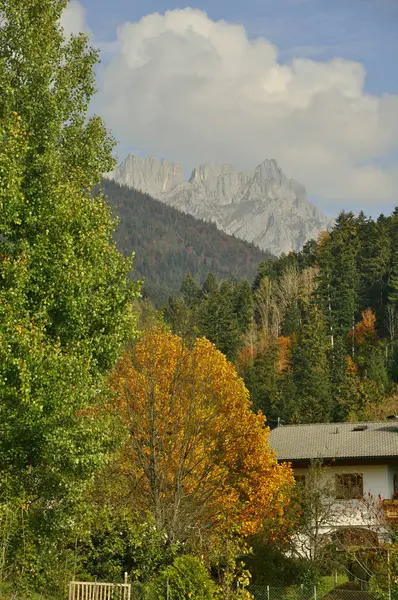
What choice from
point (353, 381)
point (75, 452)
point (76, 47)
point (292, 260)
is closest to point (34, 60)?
point (76, 47)

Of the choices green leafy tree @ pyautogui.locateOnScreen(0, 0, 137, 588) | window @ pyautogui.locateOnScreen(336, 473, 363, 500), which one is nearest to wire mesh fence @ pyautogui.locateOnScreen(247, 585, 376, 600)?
green leafy tree @ pyautogui.locateOnScreen(0, 0, 137, 588)

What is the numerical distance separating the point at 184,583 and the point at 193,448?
634 cm

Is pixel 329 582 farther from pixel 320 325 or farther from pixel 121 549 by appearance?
pixel 320 325

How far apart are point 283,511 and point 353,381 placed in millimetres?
36842

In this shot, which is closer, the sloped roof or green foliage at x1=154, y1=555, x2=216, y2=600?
green foliage at x1=154, y1=555, x2=216, y2=600

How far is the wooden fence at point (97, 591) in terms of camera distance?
17797mm

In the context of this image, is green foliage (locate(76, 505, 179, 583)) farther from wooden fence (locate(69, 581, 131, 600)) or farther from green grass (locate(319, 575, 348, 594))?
green grass (locate(319, 575, 348, 594))

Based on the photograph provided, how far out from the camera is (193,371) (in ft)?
89.9

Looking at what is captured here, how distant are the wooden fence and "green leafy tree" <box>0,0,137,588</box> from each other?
1.17 metres

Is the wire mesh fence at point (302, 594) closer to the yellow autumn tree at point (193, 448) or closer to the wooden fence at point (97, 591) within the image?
the yellow autumn tree at point (193, 448)

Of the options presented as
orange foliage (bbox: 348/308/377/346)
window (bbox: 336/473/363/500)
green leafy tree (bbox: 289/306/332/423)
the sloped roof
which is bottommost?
window (bbox: 336/473/363/500)

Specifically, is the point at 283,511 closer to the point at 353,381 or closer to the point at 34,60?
the point at 34,60

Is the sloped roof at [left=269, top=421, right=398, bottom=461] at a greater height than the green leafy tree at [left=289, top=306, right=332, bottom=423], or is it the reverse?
→ the green leafy tree at [left=289, top=306, right=332, bottom=423]

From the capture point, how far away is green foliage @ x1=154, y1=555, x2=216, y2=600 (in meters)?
18.5
